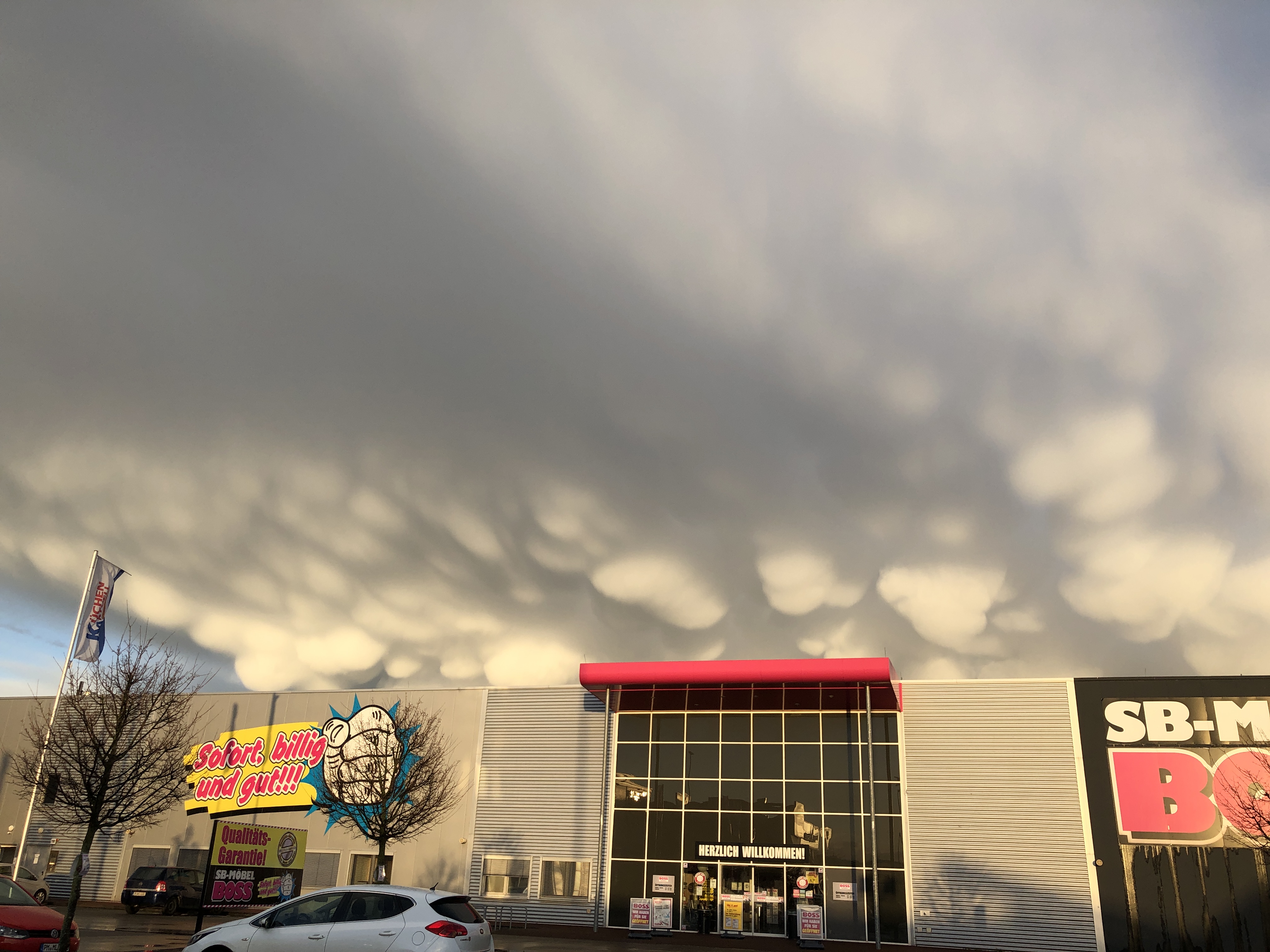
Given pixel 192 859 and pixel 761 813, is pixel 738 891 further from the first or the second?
pixel 192 859

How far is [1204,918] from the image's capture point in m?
24.2

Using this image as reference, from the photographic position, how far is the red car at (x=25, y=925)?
41.9ft

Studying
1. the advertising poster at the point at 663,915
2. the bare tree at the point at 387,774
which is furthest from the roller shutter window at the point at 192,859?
the advertising poster at the point at 663,915

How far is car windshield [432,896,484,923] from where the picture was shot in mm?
12203

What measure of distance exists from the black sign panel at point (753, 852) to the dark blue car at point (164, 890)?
17.2m

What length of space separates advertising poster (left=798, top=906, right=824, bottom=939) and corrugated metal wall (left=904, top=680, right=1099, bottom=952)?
9.83 ft

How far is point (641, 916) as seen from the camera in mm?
27562

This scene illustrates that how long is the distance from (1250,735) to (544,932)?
71.4 ft

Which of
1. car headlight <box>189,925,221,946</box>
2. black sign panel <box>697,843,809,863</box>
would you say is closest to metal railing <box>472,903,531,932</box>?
black sign panel <box>697,843,809,863</box>

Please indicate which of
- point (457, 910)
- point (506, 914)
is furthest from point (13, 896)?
point (506, 914)

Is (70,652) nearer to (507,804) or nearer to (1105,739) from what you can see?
(507,804)

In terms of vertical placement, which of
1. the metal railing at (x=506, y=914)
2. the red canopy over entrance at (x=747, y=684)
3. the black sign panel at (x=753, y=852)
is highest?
the red canopy over entrance at (x=747, y=684)

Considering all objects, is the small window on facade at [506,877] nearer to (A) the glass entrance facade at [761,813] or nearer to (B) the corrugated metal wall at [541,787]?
(B) the corrugated metal wall at [541,787]

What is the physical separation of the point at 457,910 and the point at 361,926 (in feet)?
4.27
